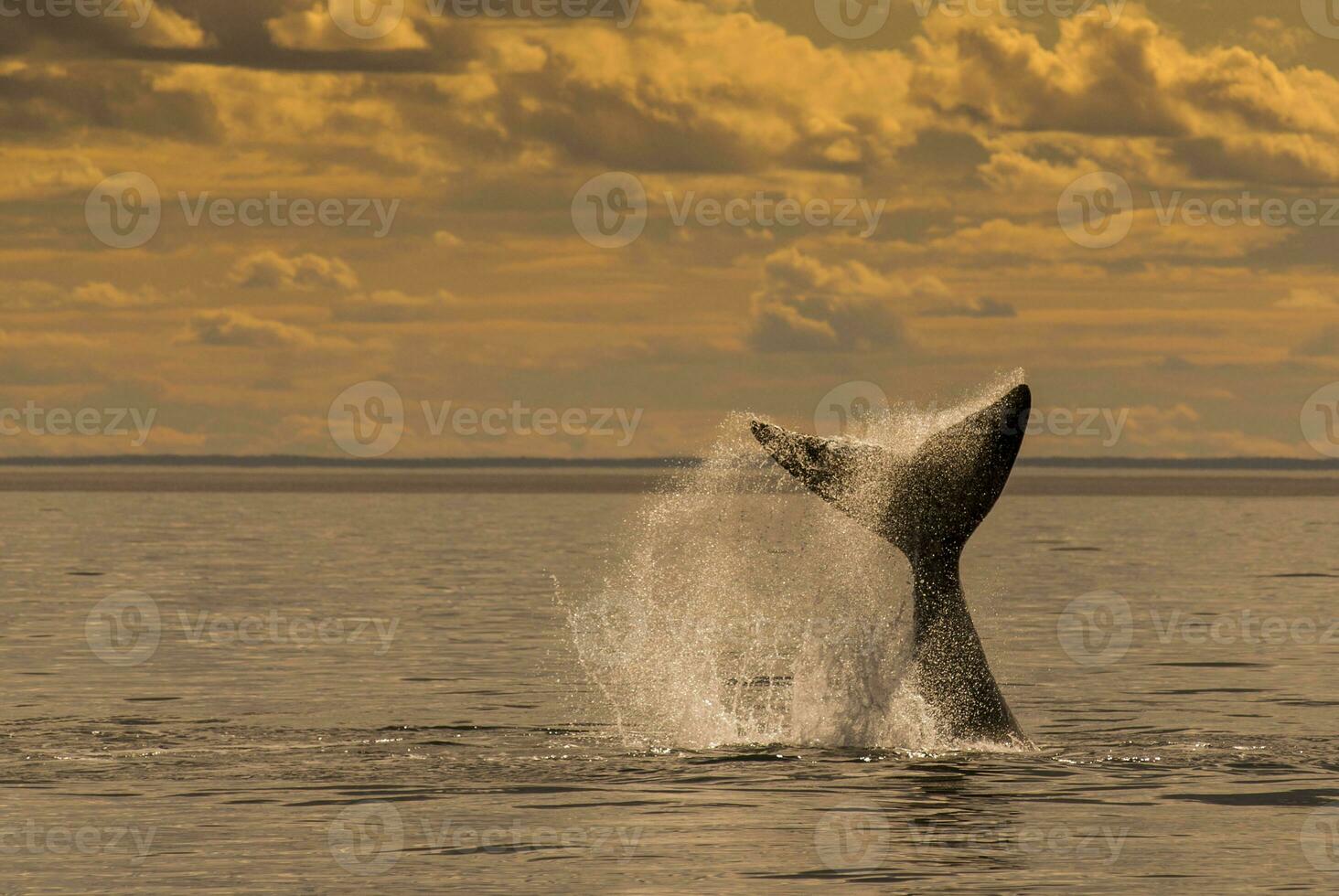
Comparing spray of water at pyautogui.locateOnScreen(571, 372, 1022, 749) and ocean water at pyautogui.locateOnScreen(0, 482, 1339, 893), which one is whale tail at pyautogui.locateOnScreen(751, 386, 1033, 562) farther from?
ocean water at pyautogui.locateOnScreen(0, 482, 1339, 893)

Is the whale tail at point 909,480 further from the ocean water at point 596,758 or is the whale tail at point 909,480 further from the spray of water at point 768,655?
the ocean water at point 596,758

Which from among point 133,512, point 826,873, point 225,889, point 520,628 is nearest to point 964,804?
point 826,873

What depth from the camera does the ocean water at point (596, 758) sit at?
54.2 feet

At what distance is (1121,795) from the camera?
19.6m

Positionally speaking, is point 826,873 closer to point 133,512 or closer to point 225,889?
point 225,889

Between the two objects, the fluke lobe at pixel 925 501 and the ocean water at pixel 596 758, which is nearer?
the ocean water at pixel 596 758

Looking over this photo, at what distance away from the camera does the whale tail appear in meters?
20.0

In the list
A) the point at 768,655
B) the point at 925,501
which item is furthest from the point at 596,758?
the point at 768,655

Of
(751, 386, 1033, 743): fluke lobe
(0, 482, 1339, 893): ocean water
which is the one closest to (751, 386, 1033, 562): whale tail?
(751, 386, 1033, 743): fluke lobe

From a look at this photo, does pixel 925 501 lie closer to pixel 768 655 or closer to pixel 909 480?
pixel 909 480

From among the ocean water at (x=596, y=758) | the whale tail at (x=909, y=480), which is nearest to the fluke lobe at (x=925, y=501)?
the whale tail at (x=909, y=480)

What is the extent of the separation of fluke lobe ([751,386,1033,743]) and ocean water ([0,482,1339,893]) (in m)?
1.27

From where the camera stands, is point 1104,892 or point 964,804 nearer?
Answer: point 1104,892

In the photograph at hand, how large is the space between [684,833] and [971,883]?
2.85m
